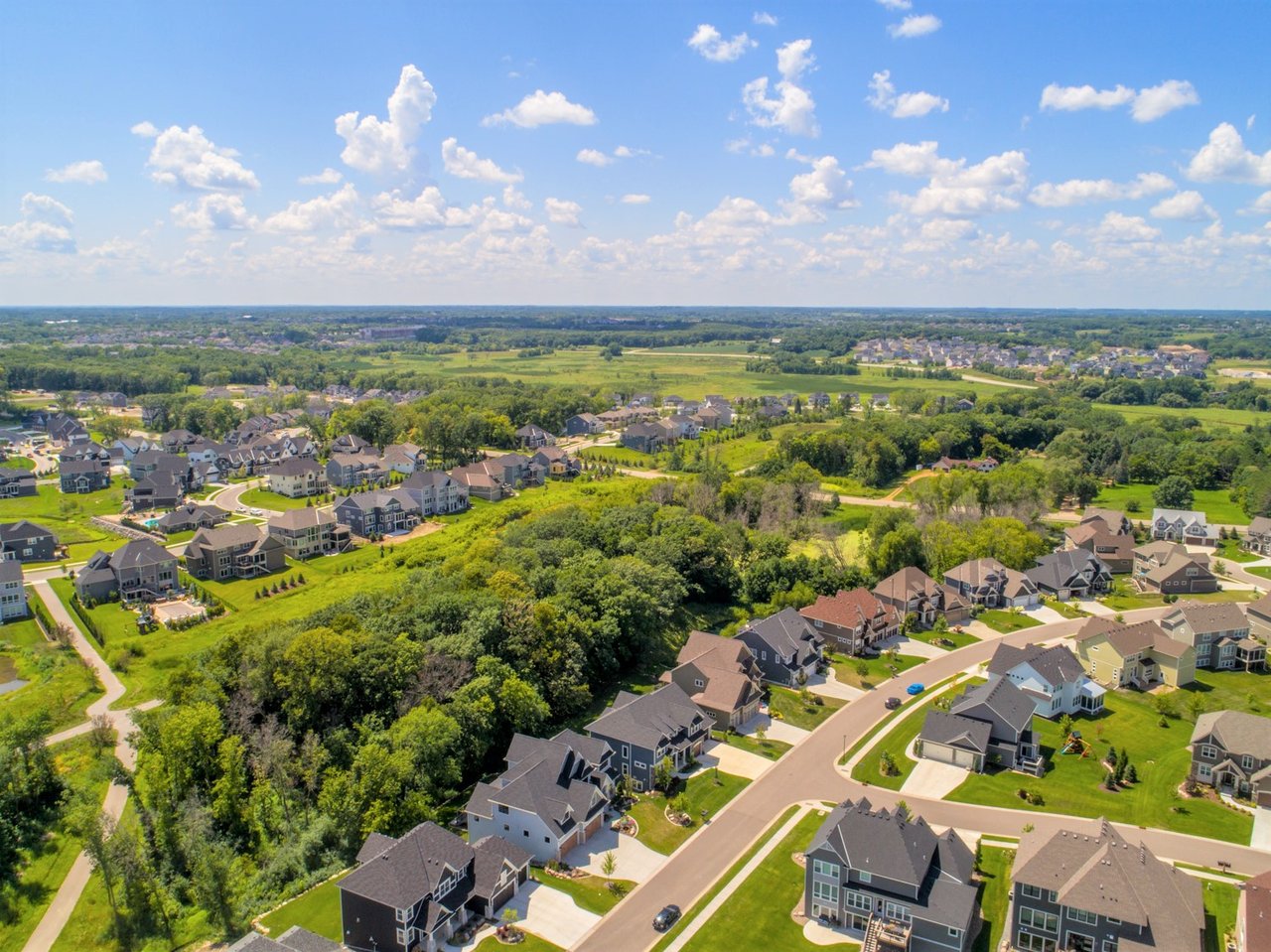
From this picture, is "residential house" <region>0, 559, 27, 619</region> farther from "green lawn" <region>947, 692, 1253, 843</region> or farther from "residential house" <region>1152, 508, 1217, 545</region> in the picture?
"residential house" <region>1152, 508, 1217, 545</region>

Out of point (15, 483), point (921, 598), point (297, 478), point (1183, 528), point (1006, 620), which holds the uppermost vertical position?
point (297, 478)

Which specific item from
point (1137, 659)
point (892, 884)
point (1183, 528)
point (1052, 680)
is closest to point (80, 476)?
point (892, 884)

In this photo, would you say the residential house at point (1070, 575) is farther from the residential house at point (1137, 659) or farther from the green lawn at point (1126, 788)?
the green lawn at point (1126, 788)

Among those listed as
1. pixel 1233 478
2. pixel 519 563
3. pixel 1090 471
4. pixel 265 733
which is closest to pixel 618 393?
pixel 1090 471

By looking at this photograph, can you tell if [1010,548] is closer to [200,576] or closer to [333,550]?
[333,550]

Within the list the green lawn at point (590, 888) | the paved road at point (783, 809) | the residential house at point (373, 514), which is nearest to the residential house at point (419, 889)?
the green lawn at point (590, 888)

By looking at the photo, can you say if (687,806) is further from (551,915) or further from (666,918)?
(551,915)

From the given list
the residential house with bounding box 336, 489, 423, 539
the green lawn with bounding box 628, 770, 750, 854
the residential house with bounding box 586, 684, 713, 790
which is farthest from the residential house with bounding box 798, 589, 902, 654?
the residential house with bounding box 336, 489, 423, 539
